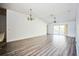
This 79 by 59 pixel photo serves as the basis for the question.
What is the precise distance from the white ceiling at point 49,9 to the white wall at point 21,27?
0.12 metres

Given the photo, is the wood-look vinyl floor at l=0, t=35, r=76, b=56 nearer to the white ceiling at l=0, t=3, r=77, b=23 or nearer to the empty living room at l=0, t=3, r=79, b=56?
the empty living room at l=0, t=3, r=79, b=56

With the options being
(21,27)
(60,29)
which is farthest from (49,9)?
(21,27)

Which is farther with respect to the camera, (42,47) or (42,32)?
(42,32)

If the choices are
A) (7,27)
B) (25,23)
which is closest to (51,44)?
(25,23)

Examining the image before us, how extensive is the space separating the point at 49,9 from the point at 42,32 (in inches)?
18.6

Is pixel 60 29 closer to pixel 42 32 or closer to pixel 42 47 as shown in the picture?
pixel 42 32

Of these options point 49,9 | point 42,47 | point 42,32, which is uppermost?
point 49,9

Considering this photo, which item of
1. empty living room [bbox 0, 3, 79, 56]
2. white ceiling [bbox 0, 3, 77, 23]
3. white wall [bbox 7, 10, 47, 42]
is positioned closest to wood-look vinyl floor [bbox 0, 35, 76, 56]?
empty living room [bbox 0, 3, 79, 56]

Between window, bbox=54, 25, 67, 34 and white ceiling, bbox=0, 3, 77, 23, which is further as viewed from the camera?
window, bbox=54, 25, 67, 34

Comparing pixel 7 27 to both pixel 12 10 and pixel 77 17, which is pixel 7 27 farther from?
pixel 77 17

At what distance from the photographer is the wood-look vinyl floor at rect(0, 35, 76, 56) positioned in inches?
91.5

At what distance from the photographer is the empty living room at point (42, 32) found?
233 cm

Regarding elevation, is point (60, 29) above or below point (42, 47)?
above

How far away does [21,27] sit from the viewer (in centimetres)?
Answer: 243
